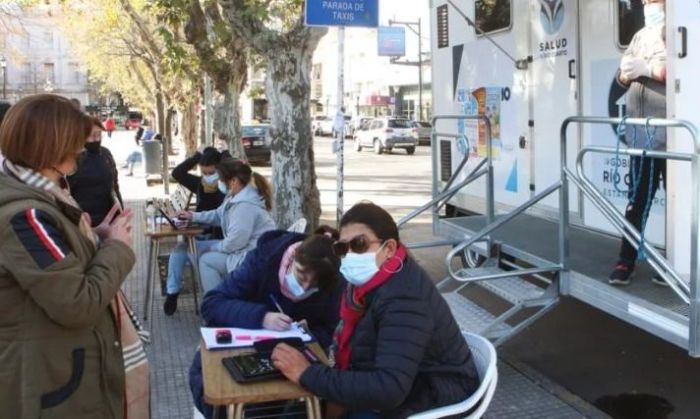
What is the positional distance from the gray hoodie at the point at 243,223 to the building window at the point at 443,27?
10.7 feet

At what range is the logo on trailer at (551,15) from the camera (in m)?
6.31

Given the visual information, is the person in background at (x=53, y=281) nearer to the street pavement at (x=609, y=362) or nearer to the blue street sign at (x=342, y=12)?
the street pavement at (x=609, y=362)

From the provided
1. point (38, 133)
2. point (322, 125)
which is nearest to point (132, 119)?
point (322, 125)

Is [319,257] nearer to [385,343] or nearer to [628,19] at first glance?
[385,343]

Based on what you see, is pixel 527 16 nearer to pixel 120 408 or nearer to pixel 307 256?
pixel 307 256

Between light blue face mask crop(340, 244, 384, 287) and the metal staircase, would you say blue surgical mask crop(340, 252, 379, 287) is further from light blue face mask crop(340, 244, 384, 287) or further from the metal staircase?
the metal staircase

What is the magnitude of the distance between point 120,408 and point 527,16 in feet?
17.5

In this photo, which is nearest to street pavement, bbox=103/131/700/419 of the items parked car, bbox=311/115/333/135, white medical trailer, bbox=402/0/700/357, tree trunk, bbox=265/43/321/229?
white medical trailer, bbox=402/0/700/357

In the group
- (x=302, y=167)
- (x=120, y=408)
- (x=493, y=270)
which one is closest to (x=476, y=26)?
(x=302, y=167)

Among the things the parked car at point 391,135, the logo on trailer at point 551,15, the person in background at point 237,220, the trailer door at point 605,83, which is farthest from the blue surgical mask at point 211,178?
the parked car at point 391,135

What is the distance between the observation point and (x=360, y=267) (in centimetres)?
291

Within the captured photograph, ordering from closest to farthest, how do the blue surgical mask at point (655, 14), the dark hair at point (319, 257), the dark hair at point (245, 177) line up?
the dark hair at point (319, 257)
the blue surgical mask at point (655, 14)
the dark hair at point (245, 177)

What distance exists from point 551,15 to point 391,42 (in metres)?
39.5

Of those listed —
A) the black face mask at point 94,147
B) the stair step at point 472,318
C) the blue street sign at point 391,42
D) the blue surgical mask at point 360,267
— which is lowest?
the stair step at point 472,318
